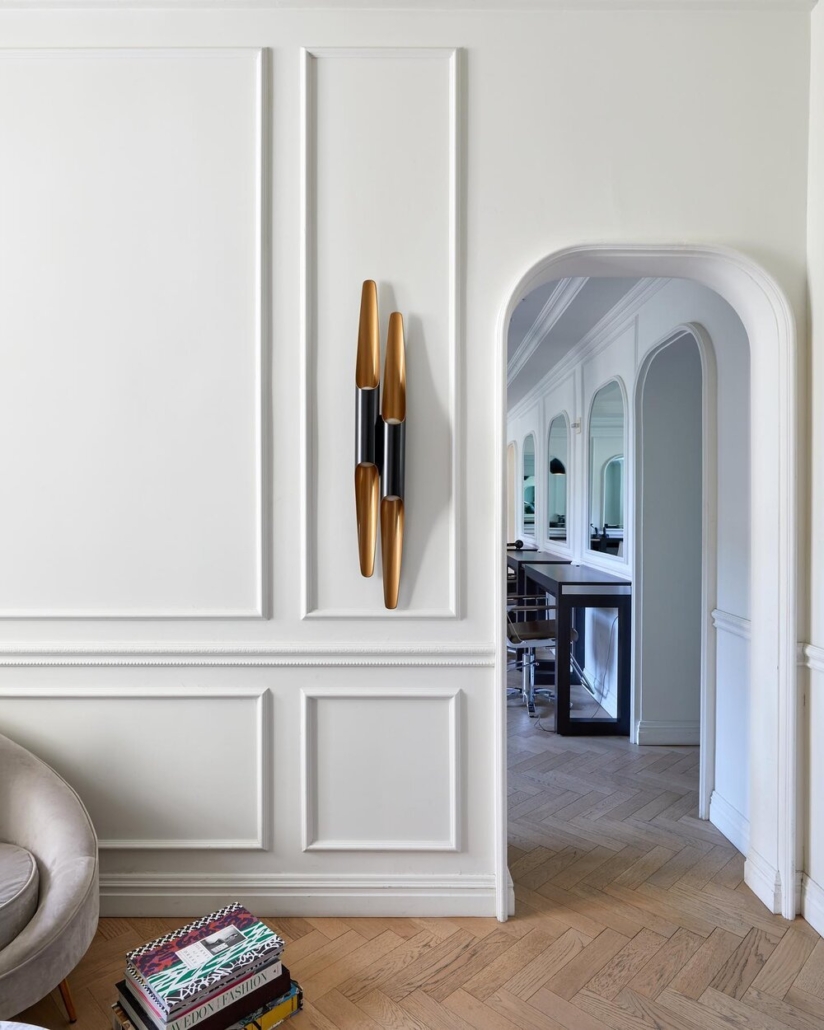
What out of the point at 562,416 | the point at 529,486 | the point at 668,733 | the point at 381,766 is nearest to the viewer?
the point at 381,766

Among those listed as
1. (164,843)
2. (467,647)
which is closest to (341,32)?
(467,647)

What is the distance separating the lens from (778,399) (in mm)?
2262

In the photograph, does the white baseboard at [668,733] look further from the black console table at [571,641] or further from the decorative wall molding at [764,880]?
the decorative wall molding at [764,880]

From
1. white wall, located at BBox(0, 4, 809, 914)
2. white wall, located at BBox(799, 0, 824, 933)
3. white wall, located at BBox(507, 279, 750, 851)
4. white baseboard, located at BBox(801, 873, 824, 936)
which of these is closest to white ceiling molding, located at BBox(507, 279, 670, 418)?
white wall, located at BBox(507, 279, 750, 851)

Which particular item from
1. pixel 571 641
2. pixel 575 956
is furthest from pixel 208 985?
pixel 571 641

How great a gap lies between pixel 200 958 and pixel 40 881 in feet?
1.61

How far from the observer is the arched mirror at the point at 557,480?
→ 22.0 ft

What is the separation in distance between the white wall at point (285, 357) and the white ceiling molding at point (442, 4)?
0.09 ft

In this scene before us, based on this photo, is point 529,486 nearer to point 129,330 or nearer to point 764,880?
point 764,880

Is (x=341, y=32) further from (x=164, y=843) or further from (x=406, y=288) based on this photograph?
(x=164, y=843)

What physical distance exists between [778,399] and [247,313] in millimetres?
1790

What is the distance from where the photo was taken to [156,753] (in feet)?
7.47

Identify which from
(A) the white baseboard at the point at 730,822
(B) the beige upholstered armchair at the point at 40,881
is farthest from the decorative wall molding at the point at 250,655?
(A) the white baseboard at the point at 730,822

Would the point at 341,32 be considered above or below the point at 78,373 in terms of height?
above
